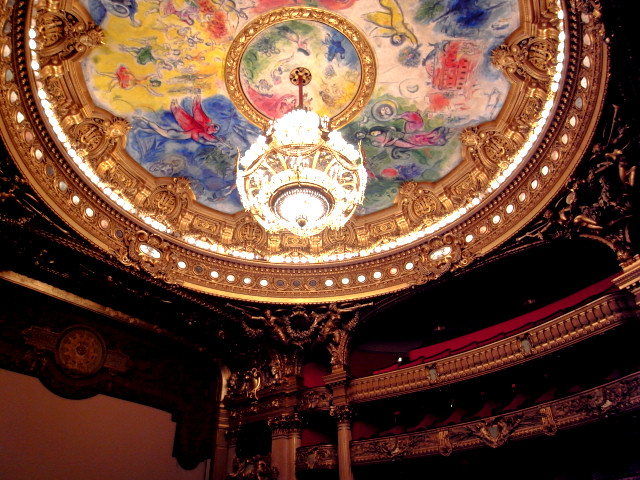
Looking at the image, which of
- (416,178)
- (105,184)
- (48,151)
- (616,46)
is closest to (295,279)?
(416,178)

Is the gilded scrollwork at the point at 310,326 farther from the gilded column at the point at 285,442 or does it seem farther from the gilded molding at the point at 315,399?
the gilded column at the point at 285,442

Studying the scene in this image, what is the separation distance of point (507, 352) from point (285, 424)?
6.23 metres

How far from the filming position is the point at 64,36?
33.7ft

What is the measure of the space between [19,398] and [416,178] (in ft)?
37.7

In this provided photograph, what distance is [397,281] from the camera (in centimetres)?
1378

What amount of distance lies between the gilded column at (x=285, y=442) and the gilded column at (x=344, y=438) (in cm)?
124

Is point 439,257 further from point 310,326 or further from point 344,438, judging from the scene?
point 344,438

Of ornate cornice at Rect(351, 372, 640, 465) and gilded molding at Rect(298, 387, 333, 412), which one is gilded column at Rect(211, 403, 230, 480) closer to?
gilded molding at Rect(298, 387, 333, 412)

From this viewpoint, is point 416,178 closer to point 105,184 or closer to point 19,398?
A: point 105,184

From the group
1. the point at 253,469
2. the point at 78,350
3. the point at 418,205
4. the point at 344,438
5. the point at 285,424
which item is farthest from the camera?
the point at 418,205

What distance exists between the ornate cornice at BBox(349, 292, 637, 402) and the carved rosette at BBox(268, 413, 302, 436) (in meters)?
1.66

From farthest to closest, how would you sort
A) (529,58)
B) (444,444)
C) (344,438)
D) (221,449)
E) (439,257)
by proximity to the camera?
1. (221,449)
2. (439,257)
3. (344,438)
4. (444,444)
5. (529,58)

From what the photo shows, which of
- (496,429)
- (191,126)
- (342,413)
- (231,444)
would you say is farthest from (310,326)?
(191,126)

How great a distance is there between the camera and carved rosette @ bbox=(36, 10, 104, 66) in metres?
9.76
